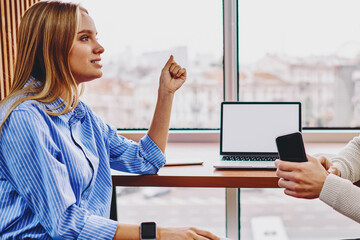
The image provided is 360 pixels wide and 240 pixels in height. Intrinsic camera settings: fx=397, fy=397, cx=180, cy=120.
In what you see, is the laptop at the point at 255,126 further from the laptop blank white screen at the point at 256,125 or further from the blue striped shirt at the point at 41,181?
the blue striped shirt at the point at 41,181

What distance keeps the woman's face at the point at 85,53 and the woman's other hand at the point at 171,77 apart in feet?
1.07

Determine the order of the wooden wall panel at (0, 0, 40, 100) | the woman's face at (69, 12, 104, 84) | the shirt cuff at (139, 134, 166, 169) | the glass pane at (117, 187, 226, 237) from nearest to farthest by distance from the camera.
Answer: the woman's face at (69, 12, 104, 84), the shirt cuff at (139, 134, 166, 169), the wooden wall panel at (0, 0, 40, 100), the glass pane at (117, 187, 226, 237)

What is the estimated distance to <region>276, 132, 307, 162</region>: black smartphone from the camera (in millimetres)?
1093

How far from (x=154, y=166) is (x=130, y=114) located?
99cm

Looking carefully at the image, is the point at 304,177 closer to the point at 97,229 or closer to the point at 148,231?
the point at 148,231

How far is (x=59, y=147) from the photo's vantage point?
3.78ft

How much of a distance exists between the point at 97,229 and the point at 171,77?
0.76 meters

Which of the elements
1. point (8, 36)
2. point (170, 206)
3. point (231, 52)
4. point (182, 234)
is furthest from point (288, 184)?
point (170, 206)

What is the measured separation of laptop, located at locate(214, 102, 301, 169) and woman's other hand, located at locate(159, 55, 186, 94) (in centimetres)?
36

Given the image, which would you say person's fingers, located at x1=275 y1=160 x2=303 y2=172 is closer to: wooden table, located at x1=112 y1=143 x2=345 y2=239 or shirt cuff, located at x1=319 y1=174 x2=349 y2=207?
shirt cuff, located at x1=319 y1=174 x2=349 y2=207

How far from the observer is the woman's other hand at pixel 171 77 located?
5.35 ft

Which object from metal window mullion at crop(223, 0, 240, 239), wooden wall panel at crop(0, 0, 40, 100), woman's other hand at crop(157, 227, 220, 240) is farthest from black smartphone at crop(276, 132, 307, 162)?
wooden wall panel at crop(0, 0, 40, 100)

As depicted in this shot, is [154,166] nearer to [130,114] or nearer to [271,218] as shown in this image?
[130,114]

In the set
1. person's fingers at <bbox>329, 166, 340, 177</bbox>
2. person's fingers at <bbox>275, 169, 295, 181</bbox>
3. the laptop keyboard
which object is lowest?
the laptop keyboard
